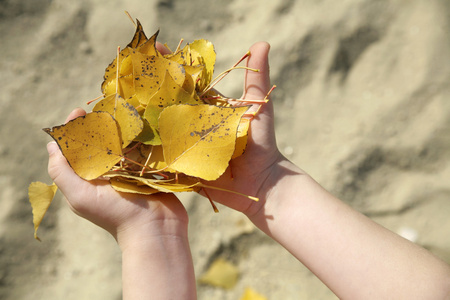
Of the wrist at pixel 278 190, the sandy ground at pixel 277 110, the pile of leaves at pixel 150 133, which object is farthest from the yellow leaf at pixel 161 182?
the sandy ground at pixel 277 110

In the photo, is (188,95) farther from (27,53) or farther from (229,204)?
(27,53)

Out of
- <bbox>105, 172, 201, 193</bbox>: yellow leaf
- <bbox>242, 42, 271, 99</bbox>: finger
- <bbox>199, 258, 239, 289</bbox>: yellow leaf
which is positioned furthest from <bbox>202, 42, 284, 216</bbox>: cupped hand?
<bbox>199, 258, 239, 289</bbox>: yellow leaf

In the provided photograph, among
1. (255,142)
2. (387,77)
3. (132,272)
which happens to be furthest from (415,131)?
(132,272)

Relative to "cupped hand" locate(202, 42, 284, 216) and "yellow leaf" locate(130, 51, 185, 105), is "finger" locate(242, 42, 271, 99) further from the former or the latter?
"yellow leaf" locate(130, 51, 185, 105)

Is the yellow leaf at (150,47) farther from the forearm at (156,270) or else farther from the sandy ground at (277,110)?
the sandy ground at (277,110)

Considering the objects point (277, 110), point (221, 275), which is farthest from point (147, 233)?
point (277, 110)
